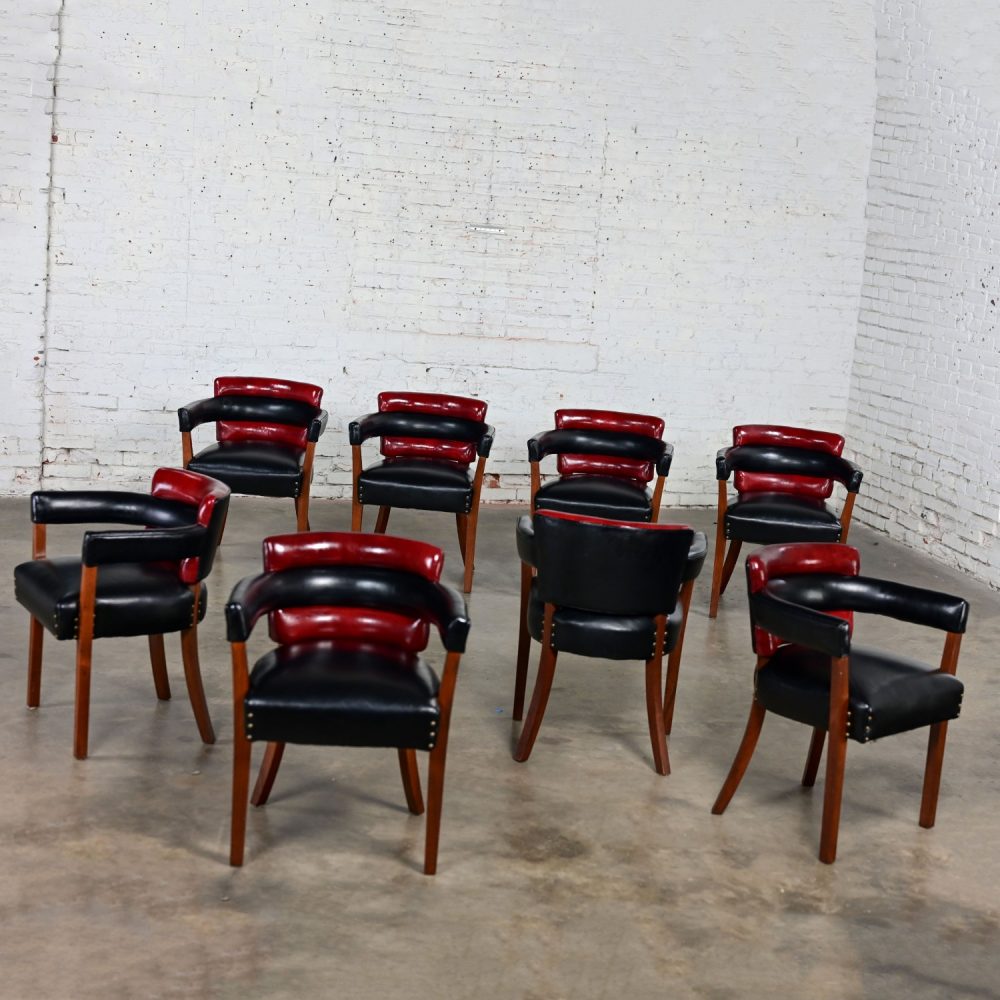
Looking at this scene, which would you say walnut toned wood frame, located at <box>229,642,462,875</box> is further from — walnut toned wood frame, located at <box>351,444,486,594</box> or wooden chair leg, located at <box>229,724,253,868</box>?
walnut toned wood frame, located at <box>351,444,486,594</box>

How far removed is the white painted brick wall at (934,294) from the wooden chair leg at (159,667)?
4.62 metres

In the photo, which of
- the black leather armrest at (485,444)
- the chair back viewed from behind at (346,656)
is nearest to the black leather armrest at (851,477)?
the black leather armrest at (485,444)

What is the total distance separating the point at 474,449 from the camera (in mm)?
6844

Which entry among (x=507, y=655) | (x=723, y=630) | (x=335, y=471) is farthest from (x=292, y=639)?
(x=335, y=471)

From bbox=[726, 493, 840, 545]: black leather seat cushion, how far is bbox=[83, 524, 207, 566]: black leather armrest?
2.84m

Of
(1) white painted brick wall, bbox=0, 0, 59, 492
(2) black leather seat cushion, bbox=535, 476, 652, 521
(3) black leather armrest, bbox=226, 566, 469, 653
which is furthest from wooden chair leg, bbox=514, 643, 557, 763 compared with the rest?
(1) white painted brick wall, bbox=0, 0, 59, 492

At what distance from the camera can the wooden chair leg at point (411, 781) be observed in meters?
4.04

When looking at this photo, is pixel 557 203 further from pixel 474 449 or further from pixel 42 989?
pixel 42 989

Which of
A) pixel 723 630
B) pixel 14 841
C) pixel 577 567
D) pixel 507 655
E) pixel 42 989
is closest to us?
pixel 42 989

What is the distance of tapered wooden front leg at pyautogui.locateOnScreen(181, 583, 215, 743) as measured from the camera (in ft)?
14.8

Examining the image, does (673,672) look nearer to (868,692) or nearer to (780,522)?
(868,692)

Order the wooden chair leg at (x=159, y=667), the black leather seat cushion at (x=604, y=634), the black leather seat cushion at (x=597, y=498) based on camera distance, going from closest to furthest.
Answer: the black leather seat cushion at (x=604, y=634)
the wooden chair leg at (x=159, y=667)
the black leather seat cushion at (x=597, y=498)

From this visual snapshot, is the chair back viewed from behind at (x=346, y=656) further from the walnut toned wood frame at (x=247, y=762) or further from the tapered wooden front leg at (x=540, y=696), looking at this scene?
the tapered wooden front leg at (x=540, y=696)

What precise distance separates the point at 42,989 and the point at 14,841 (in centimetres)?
76
